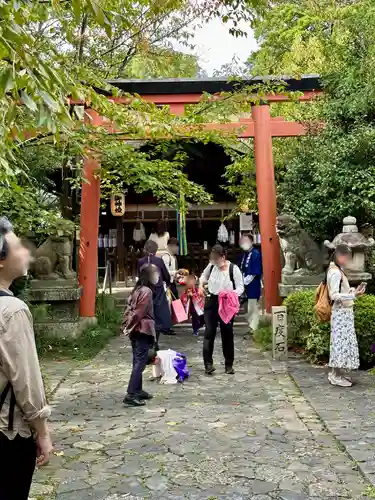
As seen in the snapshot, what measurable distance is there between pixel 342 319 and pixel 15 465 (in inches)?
217

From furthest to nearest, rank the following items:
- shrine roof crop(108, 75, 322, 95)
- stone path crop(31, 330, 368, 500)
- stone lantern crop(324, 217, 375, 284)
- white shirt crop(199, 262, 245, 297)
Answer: shrine roof crop(108, 75, 322, 95) → stone lantern crop(324, 217, 375, 284) → white shirt crop(199, 262, 245, 297) → stone path crop(31, 330, 368, 500)

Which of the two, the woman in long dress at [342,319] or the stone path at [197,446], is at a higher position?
the woman in long dress at [342,319]

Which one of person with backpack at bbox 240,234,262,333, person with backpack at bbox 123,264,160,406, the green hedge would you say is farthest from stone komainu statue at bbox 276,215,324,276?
person with backpack at bbox 123,264,160,406

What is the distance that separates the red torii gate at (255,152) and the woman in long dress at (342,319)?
4.20m

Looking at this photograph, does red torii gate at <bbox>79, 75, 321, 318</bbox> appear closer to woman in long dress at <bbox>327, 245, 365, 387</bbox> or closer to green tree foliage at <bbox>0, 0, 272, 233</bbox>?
green tree foliage at <bbox>0, 0, 272, 233</bbox>

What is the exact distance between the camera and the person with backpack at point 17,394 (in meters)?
2.47

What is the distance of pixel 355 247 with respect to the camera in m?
8.99

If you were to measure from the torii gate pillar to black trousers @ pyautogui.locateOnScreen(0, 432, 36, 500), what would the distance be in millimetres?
9237

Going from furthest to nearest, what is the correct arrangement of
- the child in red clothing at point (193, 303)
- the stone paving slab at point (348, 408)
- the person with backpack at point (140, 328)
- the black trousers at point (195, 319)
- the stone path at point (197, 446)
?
1. the black trousers at point (195, 319)
2. the child in red clothing at point (193, 303)
3. the person with backpack at point (140, 328)
4. the stone paving slab at point (348, 408)
5. the stone path at point (197, 446)

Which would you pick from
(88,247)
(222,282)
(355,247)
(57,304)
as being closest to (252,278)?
(355,247)

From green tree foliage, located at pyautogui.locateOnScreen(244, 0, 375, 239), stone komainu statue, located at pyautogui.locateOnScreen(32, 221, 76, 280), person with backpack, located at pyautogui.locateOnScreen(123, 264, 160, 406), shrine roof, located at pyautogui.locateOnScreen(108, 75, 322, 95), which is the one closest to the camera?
person with backpack, located at pyautogui.locateOnScreen(123, 264, 160, 406)

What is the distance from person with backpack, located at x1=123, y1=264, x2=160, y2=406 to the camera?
21.7 feet

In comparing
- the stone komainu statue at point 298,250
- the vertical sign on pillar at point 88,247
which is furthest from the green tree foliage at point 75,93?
the stone komainu statue at point 298,250

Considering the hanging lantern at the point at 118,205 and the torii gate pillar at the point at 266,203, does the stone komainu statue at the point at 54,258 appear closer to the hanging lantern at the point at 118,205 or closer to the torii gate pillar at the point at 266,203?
the torii gate pillar at the point at 266,203
